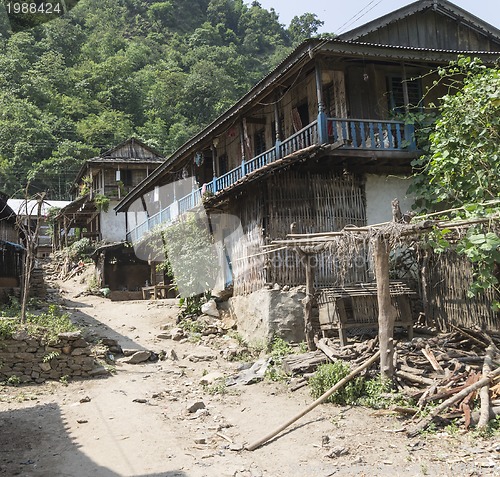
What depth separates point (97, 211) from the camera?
31859 mm

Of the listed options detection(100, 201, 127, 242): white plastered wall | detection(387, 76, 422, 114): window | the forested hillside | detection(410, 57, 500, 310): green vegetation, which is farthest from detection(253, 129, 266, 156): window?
the forested hillside

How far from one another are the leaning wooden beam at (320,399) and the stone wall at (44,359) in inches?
210

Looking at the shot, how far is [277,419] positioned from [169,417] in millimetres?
1926

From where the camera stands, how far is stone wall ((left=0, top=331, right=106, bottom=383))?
10.7 meters

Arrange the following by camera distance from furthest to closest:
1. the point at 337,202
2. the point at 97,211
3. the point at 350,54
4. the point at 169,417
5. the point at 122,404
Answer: the point at 97,211 → the point at 337,202 → the point at 350,54 → the point at 122,404 → the point at 169,417

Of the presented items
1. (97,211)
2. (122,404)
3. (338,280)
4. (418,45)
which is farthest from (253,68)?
(122,404)

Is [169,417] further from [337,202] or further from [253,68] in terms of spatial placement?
[253,68]

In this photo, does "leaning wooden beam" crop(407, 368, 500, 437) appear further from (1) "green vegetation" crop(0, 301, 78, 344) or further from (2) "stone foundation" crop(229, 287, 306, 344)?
(1) "green vegetation" crop(0, 301, 78, 344)

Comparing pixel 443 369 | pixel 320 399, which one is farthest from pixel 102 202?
pixel 443 369

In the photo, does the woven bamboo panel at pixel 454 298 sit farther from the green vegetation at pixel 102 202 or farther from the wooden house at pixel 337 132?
the green vegetation at pixel 102 202

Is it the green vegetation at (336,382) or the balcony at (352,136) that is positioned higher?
the balcony at (352,136)

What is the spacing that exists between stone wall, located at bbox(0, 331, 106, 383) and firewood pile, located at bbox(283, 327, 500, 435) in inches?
180

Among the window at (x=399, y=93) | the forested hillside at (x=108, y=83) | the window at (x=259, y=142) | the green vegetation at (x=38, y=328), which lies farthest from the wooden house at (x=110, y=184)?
the window at (x=399, y=93)

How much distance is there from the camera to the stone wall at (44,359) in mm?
10742
